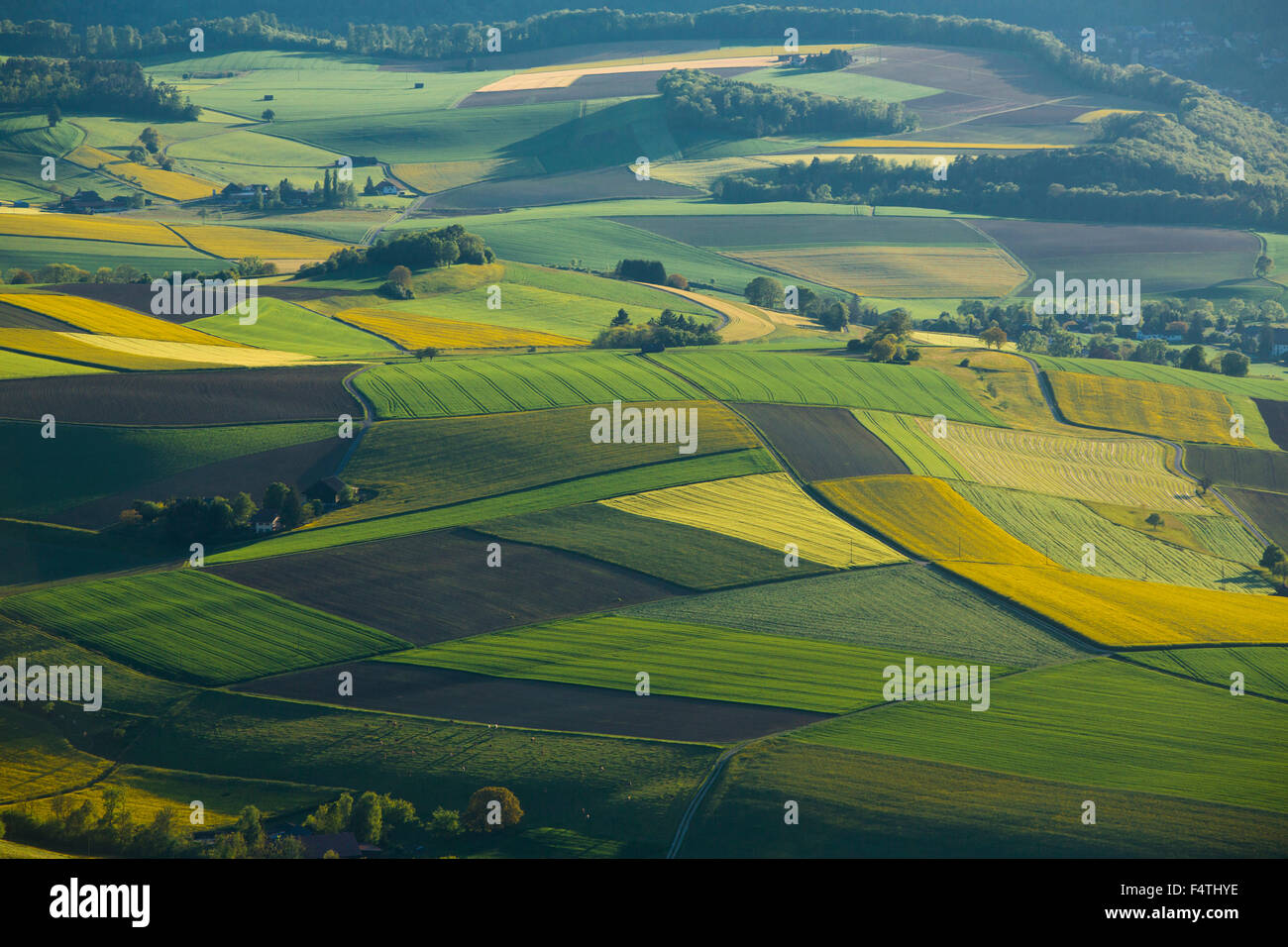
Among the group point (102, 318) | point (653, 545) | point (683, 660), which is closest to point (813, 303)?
point (102, 318)

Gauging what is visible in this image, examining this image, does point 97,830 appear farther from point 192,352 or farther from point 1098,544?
point 192,352

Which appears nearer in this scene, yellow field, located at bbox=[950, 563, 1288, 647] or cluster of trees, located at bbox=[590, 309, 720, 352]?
yellow field, located at bbox=[950, 563, 1288, 647]

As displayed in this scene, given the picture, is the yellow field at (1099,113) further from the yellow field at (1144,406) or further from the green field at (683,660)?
the green field at (683,660)

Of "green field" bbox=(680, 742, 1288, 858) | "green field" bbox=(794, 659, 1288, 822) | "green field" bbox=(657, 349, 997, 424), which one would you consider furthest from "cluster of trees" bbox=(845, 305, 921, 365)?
"green field" bbox=(680, 742, 1288, 858)

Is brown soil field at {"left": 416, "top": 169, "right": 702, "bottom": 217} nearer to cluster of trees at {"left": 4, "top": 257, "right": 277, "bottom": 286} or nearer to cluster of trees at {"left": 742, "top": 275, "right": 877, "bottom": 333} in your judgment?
cluster of trees at {"left": 742, "top": 275, "right": 877, "bottom": 333}

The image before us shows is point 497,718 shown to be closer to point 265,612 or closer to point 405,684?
point 405,684
